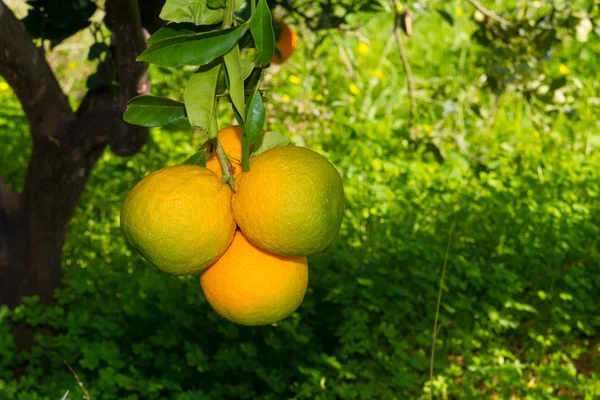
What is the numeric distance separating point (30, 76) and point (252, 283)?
4.37 ft

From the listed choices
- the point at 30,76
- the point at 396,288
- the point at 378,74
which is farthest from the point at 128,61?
the point at 378,74

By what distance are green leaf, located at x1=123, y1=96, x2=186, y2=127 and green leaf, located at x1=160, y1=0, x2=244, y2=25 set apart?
0.08 m

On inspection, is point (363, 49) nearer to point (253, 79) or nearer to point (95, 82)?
point (95, 82)

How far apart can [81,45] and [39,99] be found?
2.71 metres

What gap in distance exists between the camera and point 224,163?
2.13ft

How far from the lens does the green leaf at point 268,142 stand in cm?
69

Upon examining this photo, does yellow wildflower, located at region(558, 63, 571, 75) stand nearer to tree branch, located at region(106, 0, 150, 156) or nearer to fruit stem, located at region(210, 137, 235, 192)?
tree branch, located at region(106, 0, 150, 156)

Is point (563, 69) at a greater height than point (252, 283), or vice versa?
point (252, 283)

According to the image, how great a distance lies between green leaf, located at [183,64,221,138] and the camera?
0.61 meters

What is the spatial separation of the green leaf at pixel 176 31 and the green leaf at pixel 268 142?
113mm

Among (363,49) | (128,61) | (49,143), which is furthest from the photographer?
(363,49)

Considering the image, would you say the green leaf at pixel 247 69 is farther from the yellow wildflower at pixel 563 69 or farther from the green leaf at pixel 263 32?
the yellow wildflower at pixel 563 69

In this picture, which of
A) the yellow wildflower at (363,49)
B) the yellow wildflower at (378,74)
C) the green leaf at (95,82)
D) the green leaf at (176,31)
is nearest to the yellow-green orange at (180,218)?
the green leaf at (176,31)

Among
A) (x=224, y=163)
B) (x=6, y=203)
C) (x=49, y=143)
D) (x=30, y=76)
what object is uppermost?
(x=224, y=163)
